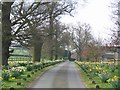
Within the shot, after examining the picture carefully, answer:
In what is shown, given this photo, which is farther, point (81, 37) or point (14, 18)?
point (81, 37)

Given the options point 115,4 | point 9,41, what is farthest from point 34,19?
point 115,4

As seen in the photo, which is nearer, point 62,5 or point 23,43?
point 23,43

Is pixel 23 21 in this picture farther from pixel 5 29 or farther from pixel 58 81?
pixel 58 81

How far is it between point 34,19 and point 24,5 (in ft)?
5.00

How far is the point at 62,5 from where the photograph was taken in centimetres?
2741

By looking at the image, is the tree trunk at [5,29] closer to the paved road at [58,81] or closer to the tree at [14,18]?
the tree at [14,18]

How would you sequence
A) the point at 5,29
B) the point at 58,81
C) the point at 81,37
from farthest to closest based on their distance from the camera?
the point at 81,37, the point at 5,29, the point at 58,81

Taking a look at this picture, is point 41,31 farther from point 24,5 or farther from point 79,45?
point 79,45

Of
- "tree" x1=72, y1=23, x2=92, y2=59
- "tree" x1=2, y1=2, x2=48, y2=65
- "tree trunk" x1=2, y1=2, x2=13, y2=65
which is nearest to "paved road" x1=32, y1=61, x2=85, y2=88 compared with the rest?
"tree trunk" x1=2, y1=2, x2=13, y2=65

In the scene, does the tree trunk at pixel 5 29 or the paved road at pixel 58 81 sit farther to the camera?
the tree trunk at pixel 5 29

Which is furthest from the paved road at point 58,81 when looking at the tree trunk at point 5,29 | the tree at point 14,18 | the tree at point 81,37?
the tree at point 81,37

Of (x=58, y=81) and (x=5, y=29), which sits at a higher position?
(x=5, y=29)

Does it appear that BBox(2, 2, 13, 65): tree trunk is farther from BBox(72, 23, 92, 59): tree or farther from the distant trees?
BBox(72, 23, 92, 59): tree

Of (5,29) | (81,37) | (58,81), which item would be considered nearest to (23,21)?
(5,29)
